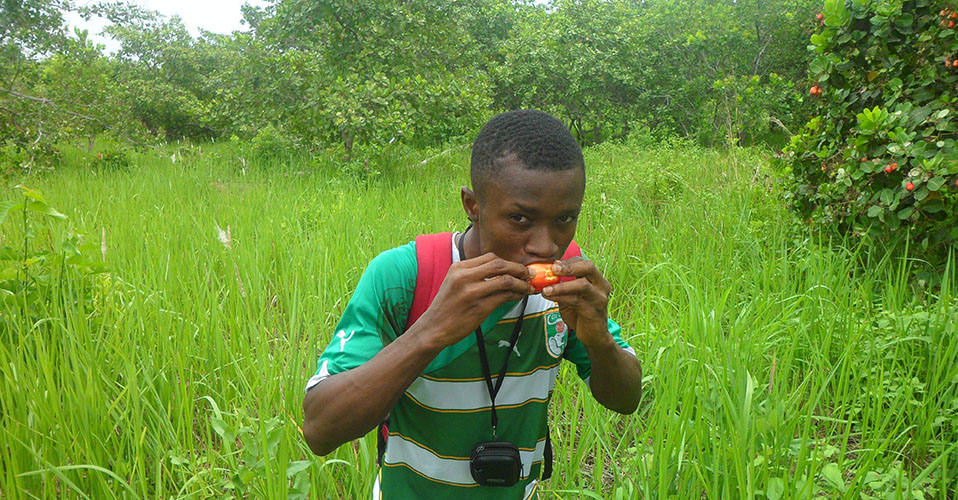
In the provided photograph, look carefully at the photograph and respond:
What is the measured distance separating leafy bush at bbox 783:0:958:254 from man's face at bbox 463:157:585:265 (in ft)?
7.52

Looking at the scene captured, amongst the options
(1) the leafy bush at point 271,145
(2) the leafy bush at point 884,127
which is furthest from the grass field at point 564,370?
(1) the leafy bush at point 271,145

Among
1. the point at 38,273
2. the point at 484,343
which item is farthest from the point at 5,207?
the point at 484,343

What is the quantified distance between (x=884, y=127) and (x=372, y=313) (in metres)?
2.86

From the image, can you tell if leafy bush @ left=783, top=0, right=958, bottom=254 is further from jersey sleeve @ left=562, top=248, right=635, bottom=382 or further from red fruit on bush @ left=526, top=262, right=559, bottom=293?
red fruit on bush @ left=526, top=262, right=559, bottom=293

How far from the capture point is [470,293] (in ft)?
3.44

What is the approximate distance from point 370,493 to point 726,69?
12902mm

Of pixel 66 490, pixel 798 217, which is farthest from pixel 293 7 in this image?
pixel 66 490

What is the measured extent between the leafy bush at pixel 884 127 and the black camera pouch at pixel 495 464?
2.41 meters

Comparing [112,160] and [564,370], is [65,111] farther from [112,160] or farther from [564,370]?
[564,370]

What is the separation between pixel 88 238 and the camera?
11.6ft

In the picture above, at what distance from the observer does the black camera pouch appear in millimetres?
1282

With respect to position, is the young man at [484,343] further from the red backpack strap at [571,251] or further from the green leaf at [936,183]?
the green leaf at [936,183]

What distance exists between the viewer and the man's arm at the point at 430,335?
3.49 ft

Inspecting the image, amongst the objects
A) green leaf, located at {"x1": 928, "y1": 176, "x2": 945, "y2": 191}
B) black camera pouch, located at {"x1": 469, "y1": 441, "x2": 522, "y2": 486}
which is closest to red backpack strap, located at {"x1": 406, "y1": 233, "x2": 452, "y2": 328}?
black camera pouch, located at {"x1": 469, "y1": 441, "x2": 522, "y2": 486}
